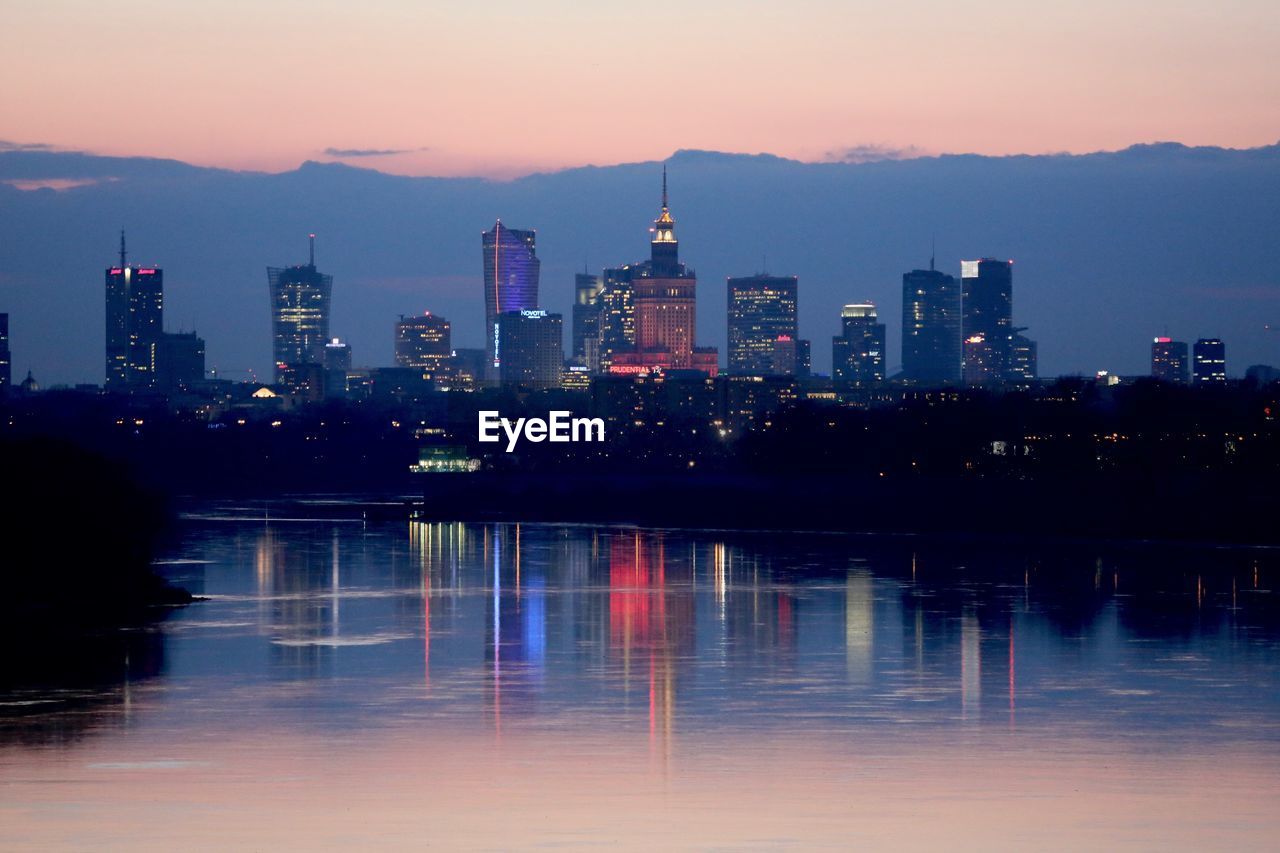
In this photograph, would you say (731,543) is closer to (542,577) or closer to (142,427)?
(542,577)

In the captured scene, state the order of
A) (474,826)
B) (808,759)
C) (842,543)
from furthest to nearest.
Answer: (842,543) → (808,759) → (474,826)

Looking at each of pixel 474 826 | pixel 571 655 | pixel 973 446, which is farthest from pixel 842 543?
pixel 474 826

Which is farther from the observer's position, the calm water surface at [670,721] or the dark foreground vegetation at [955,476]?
the dark foreground vegetation at [955,476]

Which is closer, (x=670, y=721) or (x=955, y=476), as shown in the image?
(x=670, y=721)

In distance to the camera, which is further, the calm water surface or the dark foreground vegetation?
the dark foreground vegetation

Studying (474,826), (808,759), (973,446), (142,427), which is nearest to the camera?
(474,826)

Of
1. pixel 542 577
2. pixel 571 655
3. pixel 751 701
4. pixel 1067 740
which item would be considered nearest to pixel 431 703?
pixel 751 701

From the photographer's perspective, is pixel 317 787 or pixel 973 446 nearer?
pixel 317 787
